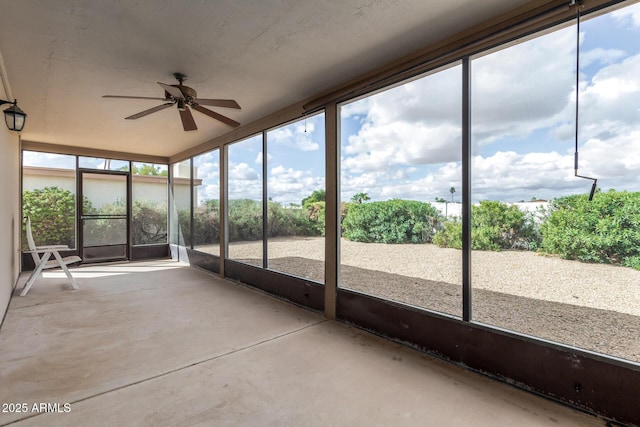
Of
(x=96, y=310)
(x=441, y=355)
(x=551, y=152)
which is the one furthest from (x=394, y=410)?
(x=96, y=310)

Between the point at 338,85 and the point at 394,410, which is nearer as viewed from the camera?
the point at 394,410

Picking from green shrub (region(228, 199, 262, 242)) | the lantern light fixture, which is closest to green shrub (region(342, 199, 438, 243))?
green shrub (region(228, 199, 262, 242))

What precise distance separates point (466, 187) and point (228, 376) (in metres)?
2.33

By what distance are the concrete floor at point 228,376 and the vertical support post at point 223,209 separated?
A: 1.80m

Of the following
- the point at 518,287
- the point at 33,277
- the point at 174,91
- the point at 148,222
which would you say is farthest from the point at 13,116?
the point at 518,287

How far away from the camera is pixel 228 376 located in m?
2.30

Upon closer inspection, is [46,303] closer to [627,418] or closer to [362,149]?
[362,149]

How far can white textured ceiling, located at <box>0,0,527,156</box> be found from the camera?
2104mm

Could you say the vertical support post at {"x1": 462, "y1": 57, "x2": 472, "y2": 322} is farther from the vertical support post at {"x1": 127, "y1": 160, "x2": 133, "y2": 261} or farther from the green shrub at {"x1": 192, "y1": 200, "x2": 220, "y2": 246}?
the vertical support post at {"x1": 127, "y1": 160, "x2": 133, "y2": 261}

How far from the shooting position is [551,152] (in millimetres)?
2482

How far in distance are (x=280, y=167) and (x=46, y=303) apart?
3.60m

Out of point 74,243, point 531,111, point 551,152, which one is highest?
point 531,111

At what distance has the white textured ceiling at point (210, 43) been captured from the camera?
210 cm

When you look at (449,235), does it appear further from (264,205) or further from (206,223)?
(206,223)
